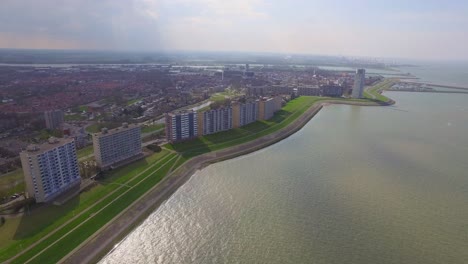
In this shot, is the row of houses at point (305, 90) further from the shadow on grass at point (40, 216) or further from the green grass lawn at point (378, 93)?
the shadow on grass at point (40, 216)

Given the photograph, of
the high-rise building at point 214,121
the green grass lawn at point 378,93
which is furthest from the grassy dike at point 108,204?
the green grass lawn at point 378,93

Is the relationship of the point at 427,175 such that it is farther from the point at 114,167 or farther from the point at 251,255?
the point at 114,167

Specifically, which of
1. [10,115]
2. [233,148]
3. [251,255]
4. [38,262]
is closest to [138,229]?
[38,262]

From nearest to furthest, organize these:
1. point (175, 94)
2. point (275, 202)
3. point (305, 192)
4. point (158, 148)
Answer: point (275, 202) → point (305, 192) → point (158, 148) → point (175, 94)

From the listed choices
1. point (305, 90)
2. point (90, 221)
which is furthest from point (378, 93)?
point (90, 221)

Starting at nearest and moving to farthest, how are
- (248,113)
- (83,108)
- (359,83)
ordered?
(248,113), (83,108), (359,83)

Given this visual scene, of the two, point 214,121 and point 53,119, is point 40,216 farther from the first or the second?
point 53,119
